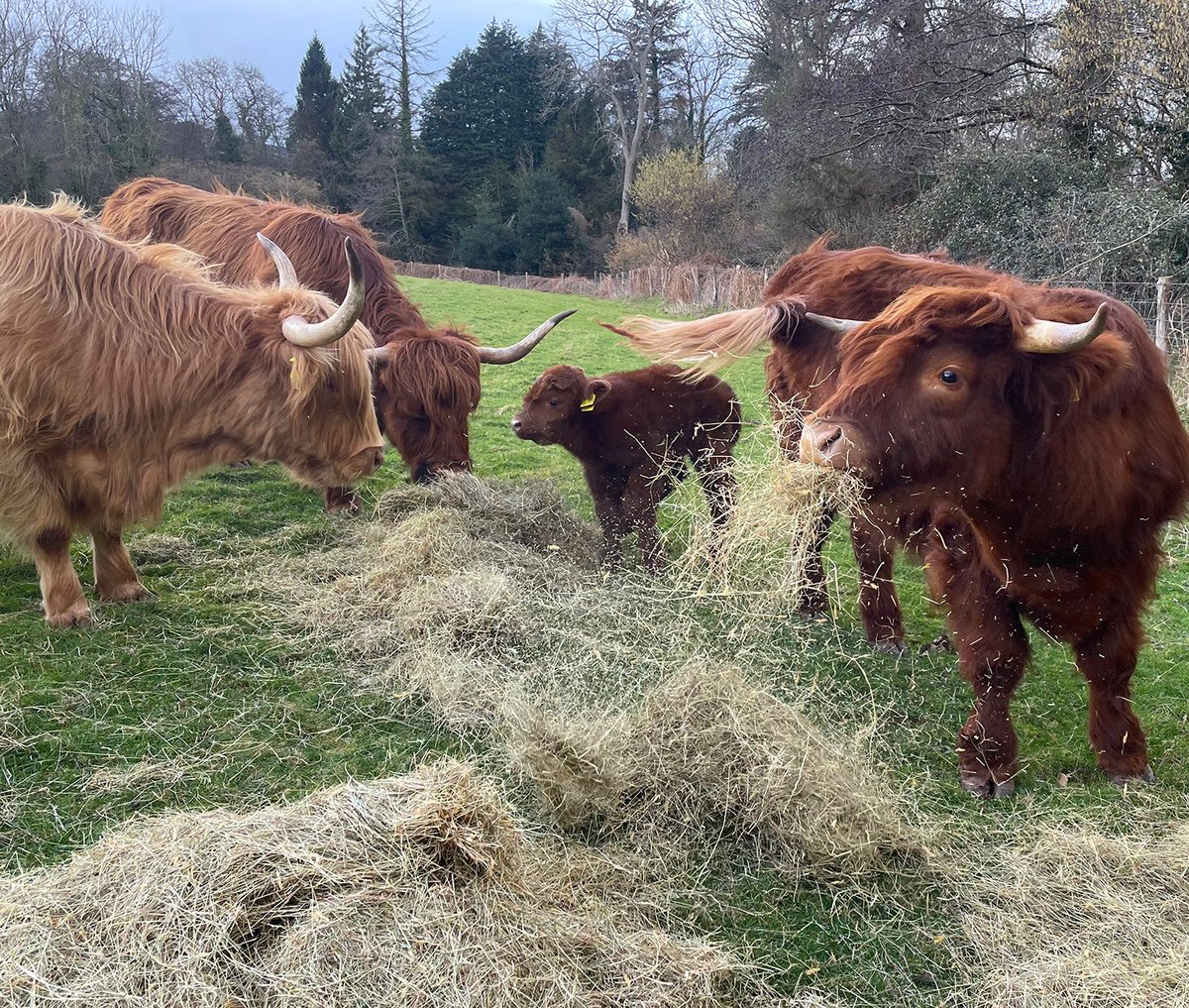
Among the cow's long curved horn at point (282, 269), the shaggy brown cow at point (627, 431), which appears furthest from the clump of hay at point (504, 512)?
the cow's long curved horn at point (282, 269)

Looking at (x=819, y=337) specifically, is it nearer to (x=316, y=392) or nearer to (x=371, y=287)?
(x=316, y=392)

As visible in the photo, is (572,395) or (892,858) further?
(572,395)

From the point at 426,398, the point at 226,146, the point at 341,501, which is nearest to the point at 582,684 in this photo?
the point at 426,398

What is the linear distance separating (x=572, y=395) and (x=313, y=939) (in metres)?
4.18

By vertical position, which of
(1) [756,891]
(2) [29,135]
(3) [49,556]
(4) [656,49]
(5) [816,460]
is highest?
(4) [656,49]

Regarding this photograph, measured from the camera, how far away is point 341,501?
617 centimetres

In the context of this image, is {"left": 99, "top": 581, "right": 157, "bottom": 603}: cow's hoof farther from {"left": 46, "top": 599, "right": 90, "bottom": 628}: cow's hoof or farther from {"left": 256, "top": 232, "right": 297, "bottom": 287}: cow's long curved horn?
{"left": 256, "top": 232, "right": 297, "bottom": 287}: cow's long curved horn

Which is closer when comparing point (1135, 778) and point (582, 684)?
point (1135, 778)

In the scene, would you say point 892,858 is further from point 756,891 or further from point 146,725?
point 146,725

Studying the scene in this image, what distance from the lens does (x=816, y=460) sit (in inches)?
110

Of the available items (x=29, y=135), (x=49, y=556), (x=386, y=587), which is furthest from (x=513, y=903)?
(x=29, y=135)

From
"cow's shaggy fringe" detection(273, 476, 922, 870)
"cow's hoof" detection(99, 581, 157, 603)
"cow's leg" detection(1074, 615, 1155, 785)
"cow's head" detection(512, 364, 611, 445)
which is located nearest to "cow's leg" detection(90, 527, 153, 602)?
"cow's hoof" detection(99, 581, 157, 603)

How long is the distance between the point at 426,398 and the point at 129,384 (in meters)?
2.14

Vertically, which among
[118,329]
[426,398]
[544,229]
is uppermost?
[544,229]
